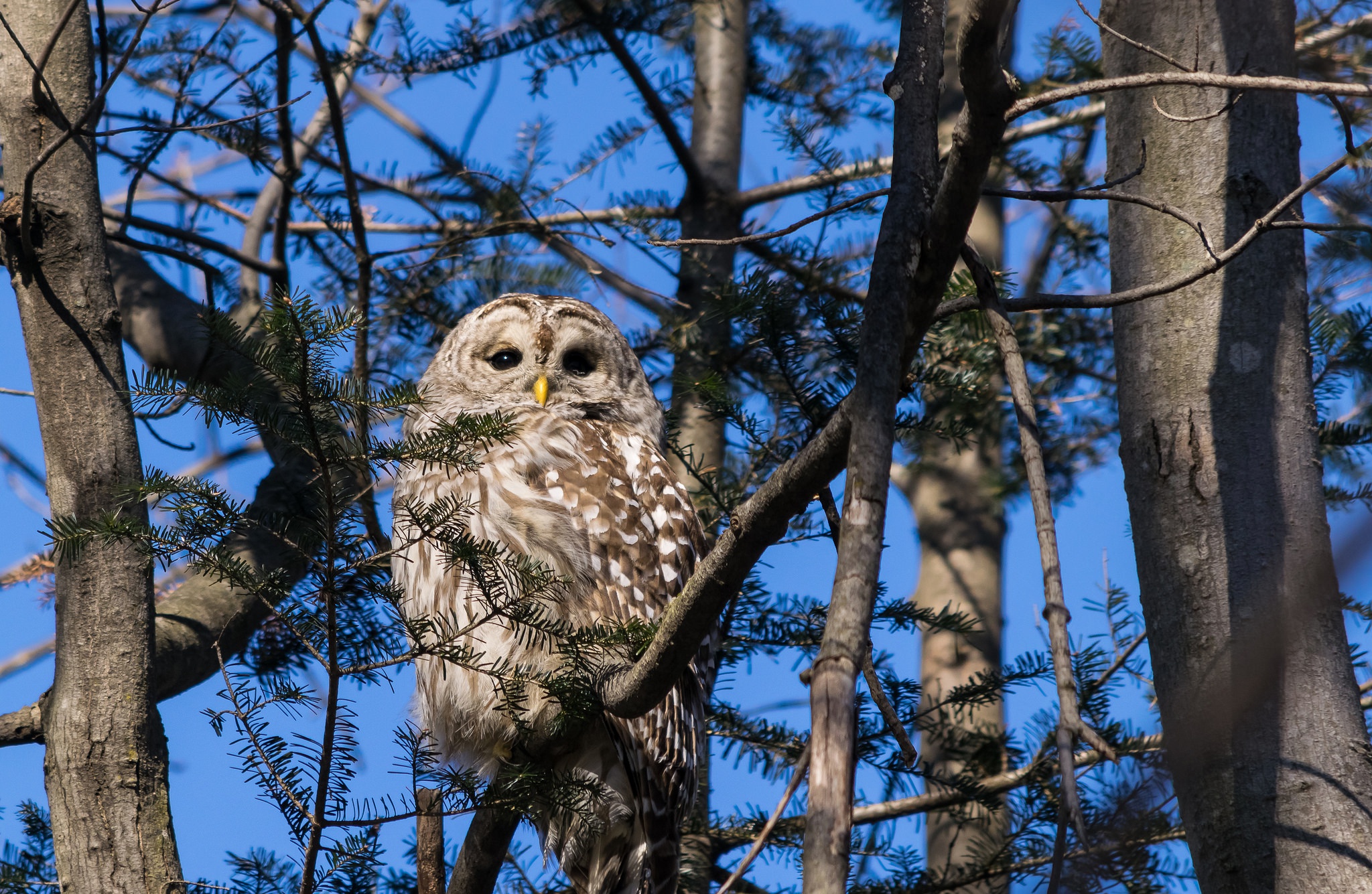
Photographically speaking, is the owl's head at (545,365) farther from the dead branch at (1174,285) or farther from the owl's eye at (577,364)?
the dead branch at (1174,285)

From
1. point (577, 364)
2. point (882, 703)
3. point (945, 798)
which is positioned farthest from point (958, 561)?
point (882, 703)

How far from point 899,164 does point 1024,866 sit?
7.30 feet

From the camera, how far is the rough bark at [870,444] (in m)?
0.99

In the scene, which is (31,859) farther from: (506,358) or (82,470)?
(506,358)

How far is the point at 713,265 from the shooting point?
13.9 ft

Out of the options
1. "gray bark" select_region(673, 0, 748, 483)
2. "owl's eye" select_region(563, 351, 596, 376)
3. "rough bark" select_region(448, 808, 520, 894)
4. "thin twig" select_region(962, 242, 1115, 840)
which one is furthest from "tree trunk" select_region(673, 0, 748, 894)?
"thin twig" select_region(962, 242, 1115, 840)

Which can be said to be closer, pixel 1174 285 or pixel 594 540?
pixel 1174 285

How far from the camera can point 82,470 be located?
2426 millimetres

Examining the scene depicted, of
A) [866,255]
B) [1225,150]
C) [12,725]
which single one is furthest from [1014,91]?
[866,255]

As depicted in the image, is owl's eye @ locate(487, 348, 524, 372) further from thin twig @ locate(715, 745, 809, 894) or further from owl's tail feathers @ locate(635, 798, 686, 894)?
thin twig @ locate(715, 745, 809, 894)

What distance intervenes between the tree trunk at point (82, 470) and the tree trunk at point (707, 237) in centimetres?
135

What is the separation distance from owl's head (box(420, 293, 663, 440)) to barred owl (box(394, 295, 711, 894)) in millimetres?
233

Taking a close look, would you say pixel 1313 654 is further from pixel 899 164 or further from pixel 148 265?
pixel 148 265

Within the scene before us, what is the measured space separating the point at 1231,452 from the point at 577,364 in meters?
2.24
